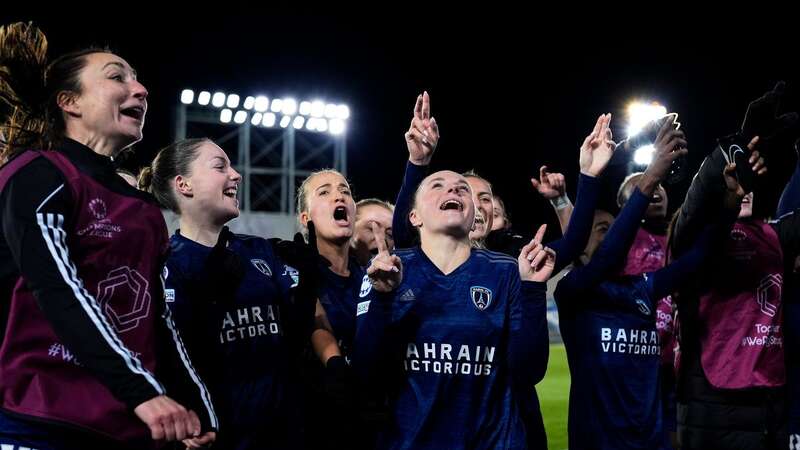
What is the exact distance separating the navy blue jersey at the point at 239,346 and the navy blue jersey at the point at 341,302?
0.41m

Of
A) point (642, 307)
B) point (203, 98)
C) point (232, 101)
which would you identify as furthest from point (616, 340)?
point (232, 101)

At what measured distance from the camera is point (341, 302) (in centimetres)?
407

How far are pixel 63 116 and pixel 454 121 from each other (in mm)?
30271

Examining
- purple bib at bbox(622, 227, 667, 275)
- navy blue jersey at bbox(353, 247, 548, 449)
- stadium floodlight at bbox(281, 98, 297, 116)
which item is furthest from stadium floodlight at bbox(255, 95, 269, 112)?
navy blue jersey at bbox(353, 247, 548, 449)

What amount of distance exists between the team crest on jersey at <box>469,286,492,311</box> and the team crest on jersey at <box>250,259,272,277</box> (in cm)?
89

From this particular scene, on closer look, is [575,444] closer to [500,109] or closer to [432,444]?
[432,444]

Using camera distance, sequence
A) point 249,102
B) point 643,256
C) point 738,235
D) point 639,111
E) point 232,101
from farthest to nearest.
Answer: point 639,111 < point 249,102 < point 232,101 < point 643,256 < point 738,235

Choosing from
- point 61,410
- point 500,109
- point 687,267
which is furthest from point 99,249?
point 500,109

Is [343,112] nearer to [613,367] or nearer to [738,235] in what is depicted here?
[738,235]

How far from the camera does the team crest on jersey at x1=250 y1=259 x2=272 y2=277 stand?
12.0 ft

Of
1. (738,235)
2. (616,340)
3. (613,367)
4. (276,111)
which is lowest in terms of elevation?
(613,367)

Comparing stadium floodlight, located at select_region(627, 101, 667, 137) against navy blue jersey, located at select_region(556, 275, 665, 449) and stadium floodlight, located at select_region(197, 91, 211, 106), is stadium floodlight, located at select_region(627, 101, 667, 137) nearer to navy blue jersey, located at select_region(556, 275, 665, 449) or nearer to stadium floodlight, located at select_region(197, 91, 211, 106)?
stadium floodlight, located at select_region(197, 91, 211, 106)

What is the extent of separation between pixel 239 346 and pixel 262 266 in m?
0.42

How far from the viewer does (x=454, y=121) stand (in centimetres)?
3256
